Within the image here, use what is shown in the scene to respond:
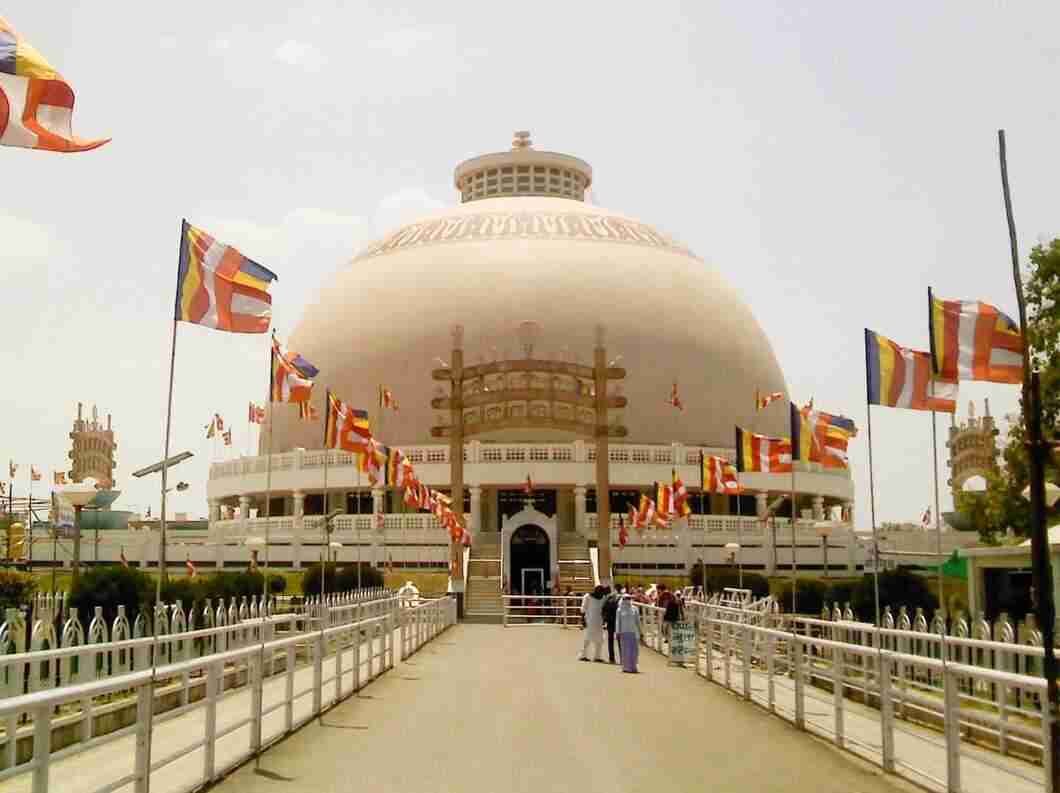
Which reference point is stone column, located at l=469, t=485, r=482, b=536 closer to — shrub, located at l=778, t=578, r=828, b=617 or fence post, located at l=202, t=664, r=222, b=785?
shrub, located at l=778, t=578, r=828, b=617

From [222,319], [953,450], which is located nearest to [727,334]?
[953,450]

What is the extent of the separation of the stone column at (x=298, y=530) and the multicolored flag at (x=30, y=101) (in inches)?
1802

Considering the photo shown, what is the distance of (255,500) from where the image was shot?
2768 inches

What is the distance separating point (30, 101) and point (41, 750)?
5350 millimetres

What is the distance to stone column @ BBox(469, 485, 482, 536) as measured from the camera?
57.0 metres

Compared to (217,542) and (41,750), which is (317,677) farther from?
(217,542)

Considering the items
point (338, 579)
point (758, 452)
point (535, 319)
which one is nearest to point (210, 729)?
point (758, 452)

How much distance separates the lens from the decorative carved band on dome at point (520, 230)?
2714 inches

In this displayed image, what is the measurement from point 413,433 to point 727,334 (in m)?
18.0

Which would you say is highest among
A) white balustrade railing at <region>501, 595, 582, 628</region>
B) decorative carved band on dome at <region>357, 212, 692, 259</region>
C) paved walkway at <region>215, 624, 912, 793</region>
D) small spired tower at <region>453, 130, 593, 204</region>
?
small spired tower at <region>453, 130, 593, 204</region>

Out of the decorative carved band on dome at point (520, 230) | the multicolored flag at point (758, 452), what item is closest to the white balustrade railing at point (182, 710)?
the multicolored flag at point (758, 452)

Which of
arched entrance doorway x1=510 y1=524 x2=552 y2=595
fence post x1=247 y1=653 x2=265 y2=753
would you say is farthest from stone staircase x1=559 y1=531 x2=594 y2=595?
fence post x1=247 y1=653 x2=265 y2=753

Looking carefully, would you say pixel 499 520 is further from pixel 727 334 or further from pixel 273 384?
pixel 273 384

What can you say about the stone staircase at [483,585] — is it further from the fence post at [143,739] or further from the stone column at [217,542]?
the fence post at [143,739]
